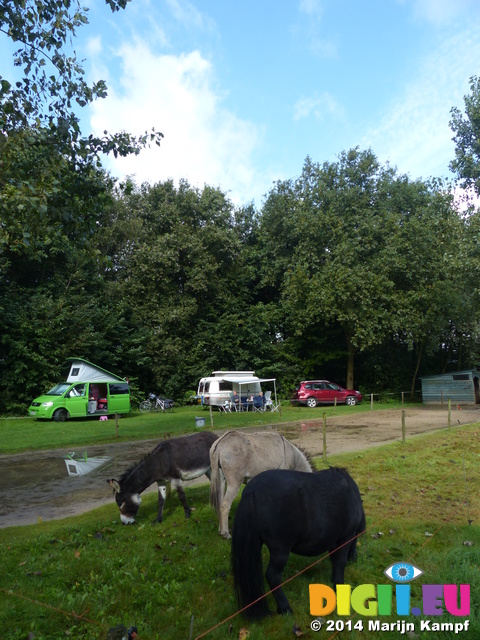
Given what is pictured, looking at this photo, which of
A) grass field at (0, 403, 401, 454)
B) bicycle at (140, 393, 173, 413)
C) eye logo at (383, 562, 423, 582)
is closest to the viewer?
eye logo at (383, 562, 423, 582)

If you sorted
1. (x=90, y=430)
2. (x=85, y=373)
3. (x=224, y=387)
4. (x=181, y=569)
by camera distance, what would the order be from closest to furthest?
(x=181, y=569) → (x=90, y=430) → (x=85, y=373) → (x=224, y=387)

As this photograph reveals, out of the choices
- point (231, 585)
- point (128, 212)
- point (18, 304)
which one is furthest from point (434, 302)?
point (231, 585)

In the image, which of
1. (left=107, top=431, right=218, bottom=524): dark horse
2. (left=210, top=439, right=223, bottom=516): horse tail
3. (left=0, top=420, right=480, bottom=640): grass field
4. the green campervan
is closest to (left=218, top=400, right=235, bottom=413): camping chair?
the green campervan

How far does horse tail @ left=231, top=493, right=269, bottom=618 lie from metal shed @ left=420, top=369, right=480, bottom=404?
27709 millimetres

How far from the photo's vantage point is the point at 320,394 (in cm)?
2886

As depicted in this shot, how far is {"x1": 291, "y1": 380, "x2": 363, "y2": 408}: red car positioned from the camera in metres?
28.7

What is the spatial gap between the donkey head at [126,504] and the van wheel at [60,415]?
16070 millimetres

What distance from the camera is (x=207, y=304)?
3294cm

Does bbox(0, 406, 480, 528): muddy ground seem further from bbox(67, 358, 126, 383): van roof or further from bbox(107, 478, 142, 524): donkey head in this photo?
bbox(67, 358, 126, 383): van roof

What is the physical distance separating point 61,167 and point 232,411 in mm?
19470

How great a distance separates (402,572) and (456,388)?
2711 cm

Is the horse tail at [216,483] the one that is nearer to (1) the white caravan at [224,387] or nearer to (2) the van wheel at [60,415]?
(2) the van wheel at [60,415]

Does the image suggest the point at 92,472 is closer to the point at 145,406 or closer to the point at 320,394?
the point at 145,406

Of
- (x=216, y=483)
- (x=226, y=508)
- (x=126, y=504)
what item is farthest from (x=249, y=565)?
(x=126, y=504)
